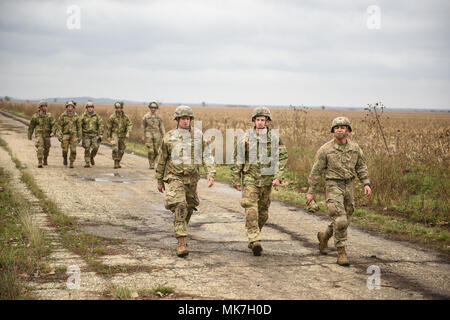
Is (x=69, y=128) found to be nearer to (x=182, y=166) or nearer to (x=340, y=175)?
(x=182, y=166)

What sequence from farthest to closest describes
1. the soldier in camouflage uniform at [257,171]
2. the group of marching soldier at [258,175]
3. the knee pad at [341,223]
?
the soldier in camouflage uniform at [257,171], the group of marching soldier at [258,175], the knee pad at [341,223]

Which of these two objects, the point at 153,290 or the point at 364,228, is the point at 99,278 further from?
the point at 364,228

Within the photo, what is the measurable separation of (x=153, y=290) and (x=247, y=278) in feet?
3.92

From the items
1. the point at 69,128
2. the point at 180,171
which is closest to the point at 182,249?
the point at 180,171

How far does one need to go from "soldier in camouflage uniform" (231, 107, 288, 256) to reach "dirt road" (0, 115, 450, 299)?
1.79ft

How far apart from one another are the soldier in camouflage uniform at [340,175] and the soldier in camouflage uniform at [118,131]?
10291 millimetres

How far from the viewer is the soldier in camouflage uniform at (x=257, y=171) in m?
6.64

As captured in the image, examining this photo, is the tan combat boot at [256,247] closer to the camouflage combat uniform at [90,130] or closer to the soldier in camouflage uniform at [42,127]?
the camouflage combat uniform at [90,130]

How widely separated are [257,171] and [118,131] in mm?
9981

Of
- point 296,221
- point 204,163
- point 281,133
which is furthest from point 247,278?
point 281,133

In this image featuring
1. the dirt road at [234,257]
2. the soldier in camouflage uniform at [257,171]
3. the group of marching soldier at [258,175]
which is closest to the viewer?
the dirt road at [234,257]

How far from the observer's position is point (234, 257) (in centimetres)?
654

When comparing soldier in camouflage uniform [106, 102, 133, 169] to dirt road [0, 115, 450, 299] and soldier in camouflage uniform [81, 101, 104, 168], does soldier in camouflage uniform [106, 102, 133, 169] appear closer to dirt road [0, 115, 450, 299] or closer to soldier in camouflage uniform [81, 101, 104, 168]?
soldier in camouflage uniform [81, 101, 104, 168]

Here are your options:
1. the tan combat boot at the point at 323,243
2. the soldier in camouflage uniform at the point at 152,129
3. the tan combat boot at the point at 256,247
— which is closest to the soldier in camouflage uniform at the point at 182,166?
the tan combat boot at the point at 256,247
